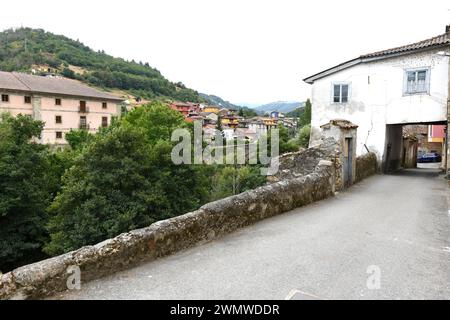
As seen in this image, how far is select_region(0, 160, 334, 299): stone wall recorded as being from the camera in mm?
3893

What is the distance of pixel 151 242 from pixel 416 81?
1950cm

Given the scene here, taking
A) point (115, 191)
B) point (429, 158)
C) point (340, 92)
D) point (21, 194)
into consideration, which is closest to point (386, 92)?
point (340, 92)

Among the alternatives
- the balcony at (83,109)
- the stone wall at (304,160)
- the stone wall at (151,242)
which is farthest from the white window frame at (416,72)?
the balcony at (83,109)

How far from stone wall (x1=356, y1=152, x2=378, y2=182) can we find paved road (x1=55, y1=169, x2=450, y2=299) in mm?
6982

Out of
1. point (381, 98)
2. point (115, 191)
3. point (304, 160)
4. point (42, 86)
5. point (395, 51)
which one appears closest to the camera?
point (304, 160)

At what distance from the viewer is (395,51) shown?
19344 mm

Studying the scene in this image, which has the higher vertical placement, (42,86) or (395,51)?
(42,86)

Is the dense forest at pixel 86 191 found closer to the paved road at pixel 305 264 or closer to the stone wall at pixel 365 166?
the stone wall at pixel 365 166

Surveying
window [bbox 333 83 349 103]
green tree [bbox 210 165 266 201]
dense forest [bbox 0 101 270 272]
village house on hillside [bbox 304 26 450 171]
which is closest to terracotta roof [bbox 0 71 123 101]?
dense forest [bbox 0 101 270 272]

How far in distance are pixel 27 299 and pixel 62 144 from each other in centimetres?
5193

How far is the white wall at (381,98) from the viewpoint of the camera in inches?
723

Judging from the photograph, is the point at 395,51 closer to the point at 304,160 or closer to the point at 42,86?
the point at 304,160
